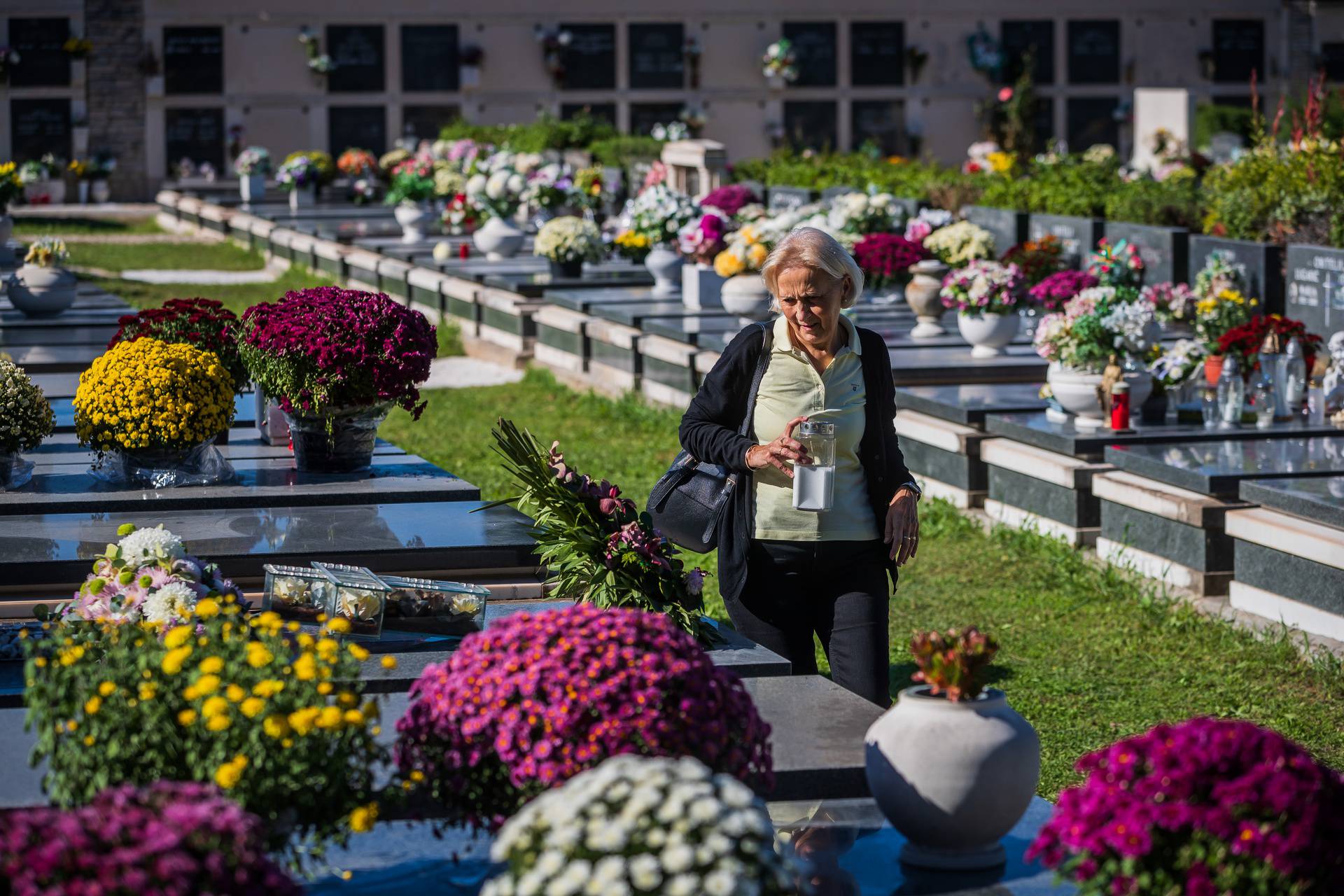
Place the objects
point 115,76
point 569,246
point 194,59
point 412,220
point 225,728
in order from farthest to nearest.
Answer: point 194,59
point 115,76
point 412,220
point 569,246
point 225,728

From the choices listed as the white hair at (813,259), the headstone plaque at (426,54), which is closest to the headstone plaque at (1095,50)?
the headstone plaque at (426,54)

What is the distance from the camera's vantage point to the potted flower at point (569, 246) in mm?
14578

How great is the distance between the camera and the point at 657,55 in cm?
3294

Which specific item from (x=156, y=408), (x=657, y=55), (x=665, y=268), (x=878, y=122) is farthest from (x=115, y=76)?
(x=156, y=408)

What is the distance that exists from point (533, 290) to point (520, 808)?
11.7m

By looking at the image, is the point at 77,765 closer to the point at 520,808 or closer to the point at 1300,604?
the point at 520,808

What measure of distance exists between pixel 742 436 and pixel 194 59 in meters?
29.8

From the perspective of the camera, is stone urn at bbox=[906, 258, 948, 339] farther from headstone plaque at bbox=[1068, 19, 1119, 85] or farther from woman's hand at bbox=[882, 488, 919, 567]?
headstone plaque at bbox=[1068, 19, 1119, 85]

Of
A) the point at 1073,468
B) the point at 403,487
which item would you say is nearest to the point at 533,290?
the point at 1073,468

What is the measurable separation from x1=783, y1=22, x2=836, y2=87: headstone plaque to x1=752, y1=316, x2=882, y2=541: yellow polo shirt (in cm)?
2964

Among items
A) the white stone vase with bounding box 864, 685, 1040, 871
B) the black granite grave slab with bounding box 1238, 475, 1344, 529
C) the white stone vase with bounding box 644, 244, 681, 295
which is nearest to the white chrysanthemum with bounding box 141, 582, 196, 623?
the white stone vase with bounding box 864, 685, 1040, 871

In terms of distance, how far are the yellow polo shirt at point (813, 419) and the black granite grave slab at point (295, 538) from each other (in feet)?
3.82

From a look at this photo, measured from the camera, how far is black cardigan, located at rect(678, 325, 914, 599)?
402 cm

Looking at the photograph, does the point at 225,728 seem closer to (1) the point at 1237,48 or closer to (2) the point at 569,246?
(2) the point at 569,246
